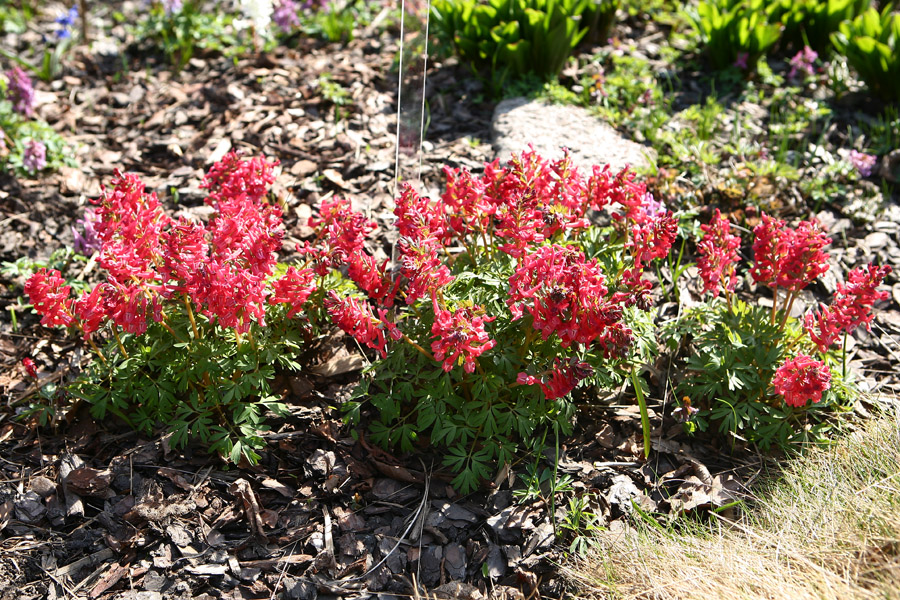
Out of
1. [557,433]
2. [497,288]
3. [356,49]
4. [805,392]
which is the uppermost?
[356,49]

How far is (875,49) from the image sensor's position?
177 inches

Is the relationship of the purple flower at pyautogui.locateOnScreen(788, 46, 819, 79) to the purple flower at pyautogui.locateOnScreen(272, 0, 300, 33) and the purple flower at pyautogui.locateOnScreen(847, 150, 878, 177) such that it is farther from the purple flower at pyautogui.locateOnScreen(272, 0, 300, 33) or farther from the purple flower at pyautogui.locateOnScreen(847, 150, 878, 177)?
the purple flower at pyautogui.locateOnScreen(272, 0, 300, 33)

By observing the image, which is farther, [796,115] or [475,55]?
[475,55]

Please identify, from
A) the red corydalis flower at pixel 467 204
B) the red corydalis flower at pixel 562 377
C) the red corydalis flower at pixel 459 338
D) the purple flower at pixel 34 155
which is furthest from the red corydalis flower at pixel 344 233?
the purple flower at pixel 34 155

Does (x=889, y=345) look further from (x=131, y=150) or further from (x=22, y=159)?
(x=22, y=159)

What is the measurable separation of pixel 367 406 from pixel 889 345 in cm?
240

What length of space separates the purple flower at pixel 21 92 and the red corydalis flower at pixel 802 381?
423 centimetres

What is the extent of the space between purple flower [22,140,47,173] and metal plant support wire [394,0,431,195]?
2.12 m

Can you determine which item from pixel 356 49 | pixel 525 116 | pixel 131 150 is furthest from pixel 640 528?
pixel 356 49

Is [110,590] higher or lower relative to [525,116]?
lower

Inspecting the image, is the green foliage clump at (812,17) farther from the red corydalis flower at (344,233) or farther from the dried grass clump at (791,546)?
the red corydalis flower at (344,233)

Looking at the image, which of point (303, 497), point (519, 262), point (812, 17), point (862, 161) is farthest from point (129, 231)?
point (812, 17)

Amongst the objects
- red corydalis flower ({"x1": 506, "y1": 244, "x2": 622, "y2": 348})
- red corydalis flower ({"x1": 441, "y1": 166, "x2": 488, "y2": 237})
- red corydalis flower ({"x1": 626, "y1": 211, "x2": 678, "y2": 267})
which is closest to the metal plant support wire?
red corydalis flower ({"x1": 441, "y1": 166, "x2": 488, "y2": 237})

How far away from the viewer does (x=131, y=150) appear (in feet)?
14.7
